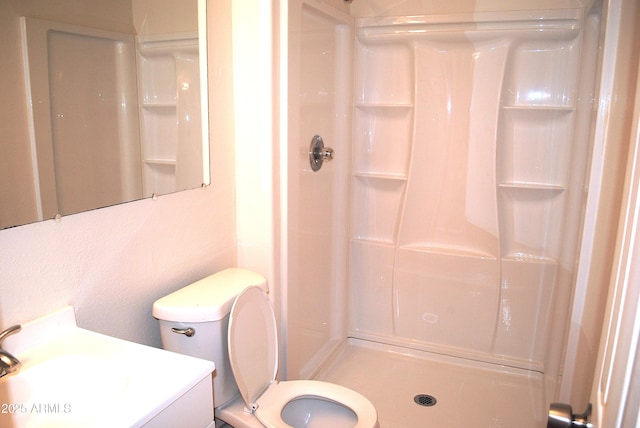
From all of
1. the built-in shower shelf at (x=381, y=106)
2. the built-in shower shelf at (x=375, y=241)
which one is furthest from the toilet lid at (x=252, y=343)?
the built-in shower shelf at (x=381, y=106)

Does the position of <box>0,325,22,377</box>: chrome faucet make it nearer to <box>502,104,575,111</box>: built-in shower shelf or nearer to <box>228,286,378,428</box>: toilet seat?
<box>228,286,378,428</box>: toilet seat

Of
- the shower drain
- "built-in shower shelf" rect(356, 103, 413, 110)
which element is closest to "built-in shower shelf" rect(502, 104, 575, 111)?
"built-in shower shelf" rect(356, 103, 413, 110)

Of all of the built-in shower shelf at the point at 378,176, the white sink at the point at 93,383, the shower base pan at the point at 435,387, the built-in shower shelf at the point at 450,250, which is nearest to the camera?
the white sink at the point at 93,383

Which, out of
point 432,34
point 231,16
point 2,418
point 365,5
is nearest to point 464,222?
point 432,34

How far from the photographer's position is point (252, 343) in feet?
5.34

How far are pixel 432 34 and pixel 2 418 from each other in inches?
95.8

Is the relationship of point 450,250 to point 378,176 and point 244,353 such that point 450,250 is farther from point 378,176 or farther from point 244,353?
point 244,353

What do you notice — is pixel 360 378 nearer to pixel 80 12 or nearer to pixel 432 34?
pixel 432 34

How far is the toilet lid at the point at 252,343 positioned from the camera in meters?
1.52

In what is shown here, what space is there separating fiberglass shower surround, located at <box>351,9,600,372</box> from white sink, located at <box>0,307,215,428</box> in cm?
179

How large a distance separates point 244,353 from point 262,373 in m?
0.16

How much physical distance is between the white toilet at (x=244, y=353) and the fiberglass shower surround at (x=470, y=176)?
1.18 m

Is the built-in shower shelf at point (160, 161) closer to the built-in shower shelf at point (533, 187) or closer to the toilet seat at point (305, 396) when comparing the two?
the toilet seat at point (305, 396)

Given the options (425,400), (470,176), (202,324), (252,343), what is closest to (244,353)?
(252,343)
